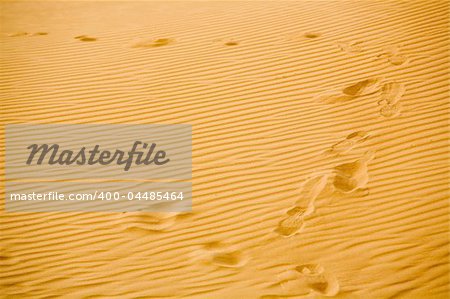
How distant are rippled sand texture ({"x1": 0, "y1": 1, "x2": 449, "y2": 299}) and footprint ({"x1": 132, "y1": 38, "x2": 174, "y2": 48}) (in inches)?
1.4

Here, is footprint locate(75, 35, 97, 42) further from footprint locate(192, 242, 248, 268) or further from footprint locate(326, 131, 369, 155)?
footprint locate(192, 242, 248, 268)

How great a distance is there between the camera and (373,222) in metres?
4.01

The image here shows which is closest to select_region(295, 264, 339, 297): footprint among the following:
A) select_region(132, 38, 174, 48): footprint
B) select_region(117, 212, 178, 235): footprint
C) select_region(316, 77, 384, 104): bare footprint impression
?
select_region(117, 212, 178, 235): footprint

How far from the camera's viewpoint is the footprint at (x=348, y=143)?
15.6 ft

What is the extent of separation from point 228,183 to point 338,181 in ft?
3.46

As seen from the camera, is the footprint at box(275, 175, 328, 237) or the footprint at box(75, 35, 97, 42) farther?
the footprint at box(75, 35, 97, 42)

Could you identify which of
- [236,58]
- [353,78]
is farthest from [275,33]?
[353,78]

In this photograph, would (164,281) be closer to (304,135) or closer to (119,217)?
(119,217)

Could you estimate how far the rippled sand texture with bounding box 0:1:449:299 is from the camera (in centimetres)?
365

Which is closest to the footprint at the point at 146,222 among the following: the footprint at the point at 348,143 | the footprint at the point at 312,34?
the footprint at the point at 348,143

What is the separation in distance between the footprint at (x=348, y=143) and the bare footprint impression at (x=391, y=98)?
466 millimetres

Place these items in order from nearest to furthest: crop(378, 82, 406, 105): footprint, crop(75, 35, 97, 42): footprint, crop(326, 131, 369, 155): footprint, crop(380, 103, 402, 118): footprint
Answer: crop(326, 131, 369, 155): footprint → crop(380, 103, 402, 118): footprint → crop(378, 82, 406, 105): footprint → crop(75, 35, 97, 42): footprint

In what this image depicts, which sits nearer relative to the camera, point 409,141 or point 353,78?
point 409,141

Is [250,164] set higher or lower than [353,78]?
lower
